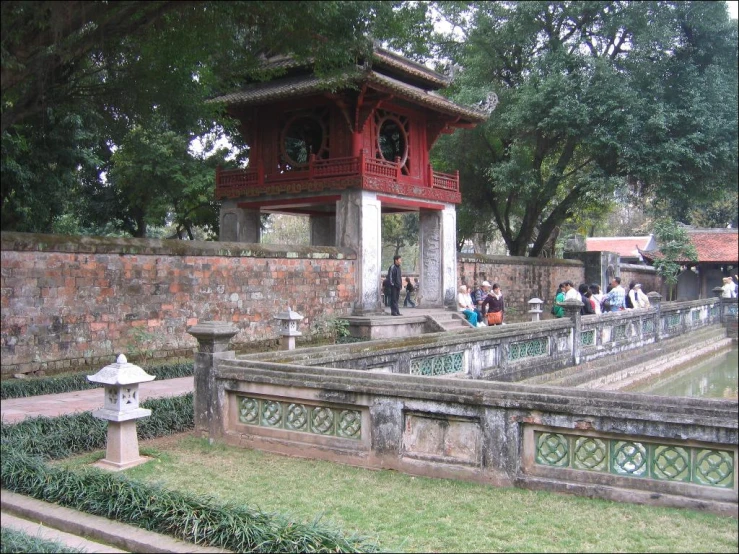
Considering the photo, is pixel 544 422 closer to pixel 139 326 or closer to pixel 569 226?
pixel 139 326

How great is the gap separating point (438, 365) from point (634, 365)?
9028 mm

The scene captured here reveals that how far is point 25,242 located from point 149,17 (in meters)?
5.58

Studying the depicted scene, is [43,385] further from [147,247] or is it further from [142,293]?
[147,247]

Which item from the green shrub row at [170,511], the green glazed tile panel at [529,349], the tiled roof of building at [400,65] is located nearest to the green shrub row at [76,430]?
the green shrub row at [170,511]

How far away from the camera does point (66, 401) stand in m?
8.87

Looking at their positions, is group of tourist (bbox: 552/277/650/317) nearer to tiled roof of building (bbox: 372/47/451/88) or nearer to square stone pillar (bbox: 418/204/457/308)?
square stone pillar (bbox: 418/204/457/308)

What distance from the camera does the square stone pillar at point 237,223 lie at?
19.2 m

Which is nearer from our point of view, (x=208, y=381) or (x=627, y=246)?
(x=208, y=381)

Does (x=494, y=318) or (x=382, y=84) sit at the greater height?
(x=382, y=84)

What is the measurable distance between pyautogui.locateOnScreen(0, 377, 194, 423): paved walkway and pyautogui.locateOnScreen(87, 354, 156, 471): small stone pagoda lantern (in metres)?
1.87

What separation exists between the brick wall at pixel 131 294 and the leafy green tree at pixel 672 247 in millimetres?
14445

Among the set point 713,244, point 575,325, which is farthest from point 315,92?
point 713,244

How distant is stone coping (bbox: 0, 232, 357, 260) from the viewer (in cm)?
1025

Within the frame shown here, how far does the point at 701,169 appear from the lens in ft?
66.1
